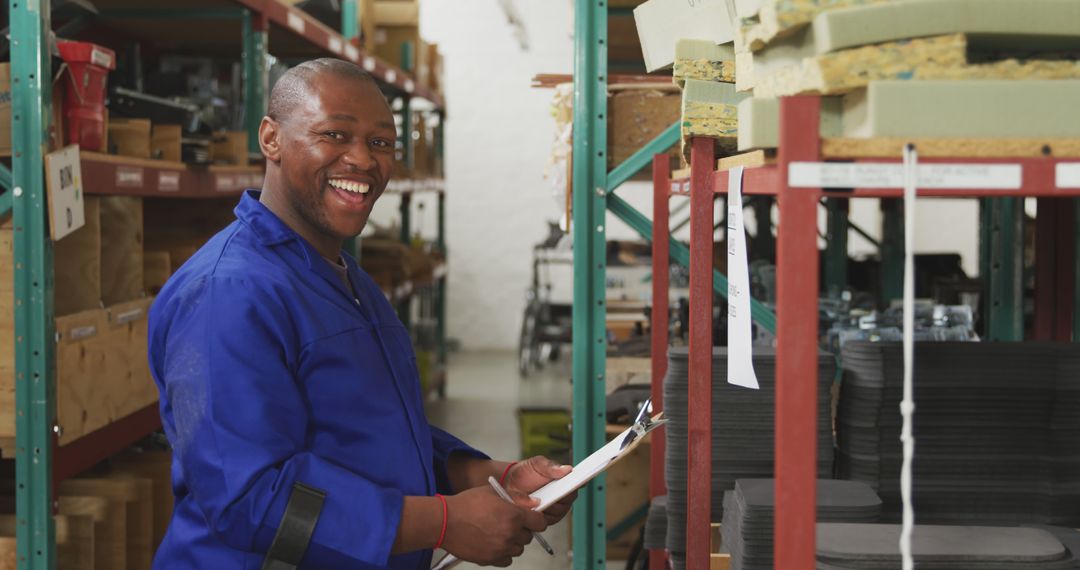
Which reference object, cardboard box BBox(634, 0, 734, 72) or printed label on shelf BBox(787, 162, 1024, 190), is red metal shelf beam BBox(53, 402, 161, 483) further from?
printed label on shelf BBox(787, 162, 1024, 190)

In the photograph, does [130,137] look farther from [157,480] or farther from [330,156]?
[330,156]

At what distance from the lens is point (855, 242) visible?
1280cm

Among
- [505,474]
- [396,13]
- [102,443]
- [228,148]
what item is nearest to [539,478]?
[505,474]

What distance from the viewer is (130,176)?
12.1 ft

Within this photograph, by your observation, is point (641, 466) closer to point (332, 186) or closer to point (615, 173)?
point (615, 173)

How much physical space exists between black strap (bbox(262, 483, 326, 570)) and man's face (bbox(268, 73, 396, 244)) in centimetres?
53

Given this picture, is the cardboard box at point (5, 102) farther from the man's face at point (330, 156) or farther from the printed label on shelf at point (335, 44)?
the printed label on shelf at point (335, 44)

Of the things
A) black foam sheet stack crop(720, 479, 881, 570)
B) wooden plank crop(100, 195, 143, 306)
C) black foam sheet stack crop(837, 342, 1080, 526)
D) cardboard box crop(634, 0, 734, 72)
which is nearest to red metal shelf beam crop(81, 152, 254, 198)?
wooden plank crop(100, 195, 143, 306)

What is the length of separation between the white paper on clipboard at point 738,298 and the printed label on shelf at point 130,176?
233 cm

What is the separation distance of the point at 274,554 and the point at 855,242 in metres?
11.7

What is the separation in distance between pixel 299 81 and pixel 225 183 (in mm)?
2567

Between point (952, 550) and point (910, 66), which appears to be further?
point (952, 550)

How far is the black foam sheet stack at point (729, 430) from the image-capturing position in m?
2.62

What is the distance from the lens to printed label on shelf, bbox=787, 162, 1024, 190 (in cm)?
141
